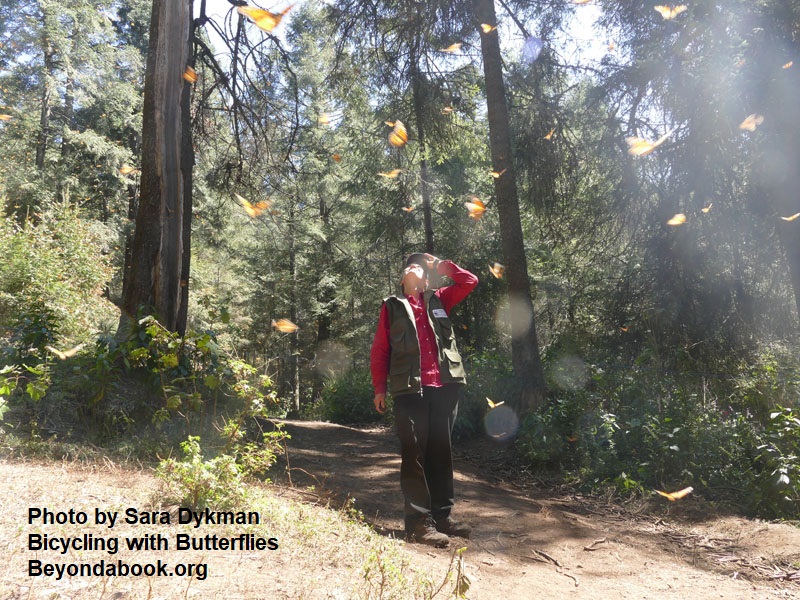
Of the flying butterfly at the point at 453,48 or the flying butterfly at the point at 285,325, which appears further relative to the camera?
the flying butterfly at the point at 285,325

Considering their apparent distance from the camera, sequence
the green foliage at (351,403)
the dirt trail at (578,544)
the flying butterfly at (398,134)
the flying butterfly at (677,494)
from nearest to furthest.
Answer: the dirt trail at (578,544) < the flying butterfly at (677,494) < the flying butterfly at (398,134) < the green foliage at (351,403)

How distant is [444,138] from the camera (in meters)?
11.1

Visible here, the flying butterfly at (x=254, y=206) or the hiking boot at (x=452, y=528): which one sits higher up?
the flying butterfly at (x=254, y=206)

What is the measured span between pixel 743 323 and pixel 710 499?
13.4ft

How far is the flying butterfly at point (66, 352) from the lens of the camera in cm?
543

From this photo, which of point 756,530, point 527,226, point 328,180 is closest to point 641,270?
point 756,530

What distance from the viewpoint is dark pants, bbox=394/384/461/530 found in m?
4.23

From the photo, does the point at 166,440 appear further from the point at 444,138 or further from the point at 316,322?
the point at 316,322

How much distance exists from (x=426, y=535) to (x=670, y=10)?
8.05 metres

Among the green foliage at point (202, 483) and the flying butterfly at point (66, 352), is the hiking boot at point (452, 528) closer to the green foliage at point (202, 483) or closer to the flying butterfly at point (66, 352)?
the green foliage at point (202, 483)

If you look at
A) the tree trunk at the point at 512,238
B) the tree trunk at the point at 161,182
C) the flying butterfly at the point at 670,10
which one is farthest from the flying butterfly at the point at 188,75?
the flying butterfly at the point at 670,10

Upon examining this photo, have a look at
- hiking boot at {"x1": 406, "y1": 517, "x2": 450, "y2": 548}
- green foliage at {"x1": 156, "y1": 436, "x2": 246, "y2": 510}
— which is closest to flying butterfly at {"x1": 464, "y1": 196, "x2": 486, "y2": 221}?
hiking boot at {"x1": 406, "y1": 517, "x2": 450, "y2": 548}

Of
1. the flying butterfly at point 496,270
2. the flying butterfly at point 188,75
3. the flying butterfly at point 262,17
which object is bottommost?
the flying butterfly at point 496,270

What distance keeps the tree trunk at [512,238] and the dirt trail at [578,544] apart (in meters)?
2.01
